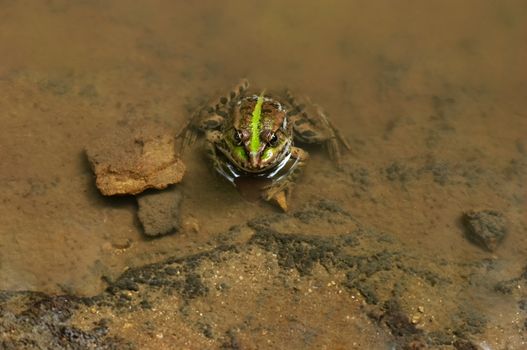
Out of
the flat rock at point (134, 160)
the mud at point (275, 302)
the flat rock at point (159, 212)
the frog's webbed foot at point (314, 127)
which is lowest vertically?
the mud at point (275, 302)

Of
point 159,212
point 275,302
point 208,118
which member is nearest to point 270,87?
point 208,118

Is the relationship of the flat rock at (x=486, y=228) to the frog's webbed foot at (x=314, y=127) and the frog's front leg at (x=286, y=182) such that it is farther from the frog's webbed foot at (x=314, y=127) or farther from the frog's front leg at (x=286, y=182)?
the frog's front leg at (x=286, y=182)

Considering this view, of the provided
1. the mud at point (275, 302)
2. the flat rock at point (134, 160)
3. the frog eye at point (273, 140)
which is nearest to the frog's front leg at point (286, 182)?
the frog eye at point (273, 140)

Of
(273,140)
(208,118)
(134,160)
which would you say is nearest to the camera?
(134,160)

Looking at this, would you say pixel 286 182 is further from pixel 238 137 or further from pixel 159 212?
pixel 159 212

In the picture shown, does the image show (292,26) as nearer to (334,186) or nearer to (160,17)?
(160,17)

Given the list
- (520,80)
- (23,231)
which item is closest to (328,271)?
(23,231)

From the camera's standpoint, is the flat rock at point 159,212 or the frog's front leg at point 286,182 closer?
the flat rock at point 159,212
